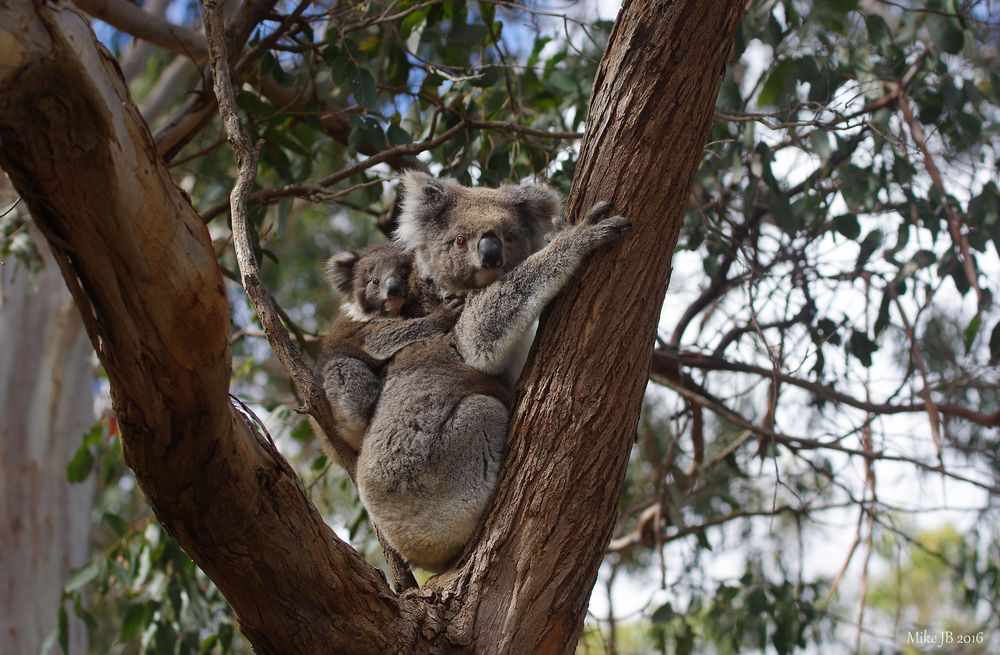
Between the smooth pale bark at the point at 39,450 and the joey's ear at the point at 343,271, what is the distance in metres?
3.11

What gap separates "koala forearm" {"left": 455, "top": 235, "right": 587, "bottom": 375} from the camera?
2512mm

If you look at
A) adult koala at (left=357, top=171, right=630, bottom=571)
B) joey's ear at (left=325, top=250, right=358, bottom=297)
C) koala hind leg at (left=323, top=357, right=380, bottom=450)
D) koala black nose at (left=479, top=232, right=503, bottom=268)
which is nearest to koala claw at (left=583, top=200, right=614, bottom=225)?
adult koala at (left=357, top=171, right=630, bottom=571)

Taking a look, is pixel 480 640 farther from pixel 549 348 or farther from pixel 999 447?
pixel 999 447

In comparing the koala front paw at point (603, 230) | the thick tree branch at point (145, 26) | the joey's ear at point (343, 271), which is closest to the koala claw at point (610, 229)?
the koala front paw at point (603, 230)

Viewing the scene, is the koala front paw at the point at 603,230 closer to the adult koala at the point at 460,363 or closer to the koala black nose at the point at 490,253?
the adult koala at the point at 460,363

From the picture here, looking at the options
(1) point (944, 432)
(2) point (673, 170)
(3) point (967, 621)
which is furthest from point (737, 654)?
(3) point (967, 621)

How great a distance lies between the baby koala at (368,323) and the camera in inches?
119

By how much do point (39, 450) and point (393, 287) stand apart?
3963 millimetres

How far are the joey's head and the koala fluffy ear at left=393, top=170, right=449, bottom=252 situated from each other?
11cm

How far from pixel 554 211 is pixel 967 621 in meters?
10.5

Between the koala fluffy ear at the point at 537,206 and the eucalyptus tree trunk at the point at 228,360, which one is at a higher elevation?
the koala fluffy ear at the point at 537,206

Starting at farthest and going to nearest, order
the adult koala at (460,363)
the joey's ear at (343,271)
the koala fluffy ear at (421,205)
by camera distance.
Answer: the joey's ear at (343,271)
the koala fluffy ear at (421,205)
the adult koala at (460,363)

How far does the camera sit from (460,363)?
9.82 feet

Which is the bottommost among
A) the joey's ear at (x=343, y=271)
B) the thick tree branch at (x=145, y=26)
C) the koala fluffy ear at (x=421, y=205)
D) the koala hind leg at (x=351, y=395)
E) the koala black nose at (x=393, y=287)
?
the koala hind leg at (x=351, y=395)
